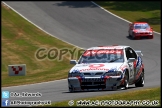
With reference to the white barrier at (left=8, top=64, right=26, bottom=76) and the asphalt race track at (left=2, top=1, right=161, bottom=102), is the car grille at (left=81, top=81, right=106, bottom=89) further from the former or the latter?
the asphalt race track at (left=2, top=1, right=161, bottom=102)

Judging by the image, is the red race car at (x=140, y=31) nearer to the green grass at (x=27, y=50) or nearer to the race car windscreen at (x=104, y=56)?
the green grass at (x=27, y=50)

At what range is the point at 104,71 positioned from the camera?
17000 mm

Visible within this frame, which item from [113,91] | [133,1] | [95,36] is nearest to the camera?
[113,91]

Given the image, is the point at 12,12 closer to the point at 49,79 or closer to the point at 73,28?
the point at 73,28

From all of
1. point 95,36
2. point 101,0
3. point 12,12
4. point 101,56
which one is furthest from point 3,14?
point 101,56

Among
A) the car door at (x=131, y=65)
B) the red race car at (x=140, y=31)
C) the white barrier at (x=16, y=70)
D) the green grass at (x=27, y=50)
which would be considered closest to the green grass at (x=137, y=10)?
the red race car at (x=140, y=31)

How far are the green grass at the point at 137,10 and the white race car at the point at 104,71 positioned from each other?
112 ft

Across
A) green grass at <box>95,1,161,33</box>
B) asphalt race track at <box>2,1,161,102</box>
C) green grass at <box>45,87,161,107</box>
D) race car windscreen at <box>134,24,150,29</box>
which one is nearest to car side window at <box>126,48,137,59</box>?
green grass at <box>45,87,161,107</box>

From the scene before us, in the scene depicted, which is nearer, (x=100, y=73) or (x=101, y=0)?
(x=100, y=73)

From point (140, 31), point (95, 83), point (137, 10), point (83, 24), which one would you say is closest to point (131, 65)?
point (95, 83)

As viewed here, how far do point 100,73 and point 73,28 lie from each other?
35555mm

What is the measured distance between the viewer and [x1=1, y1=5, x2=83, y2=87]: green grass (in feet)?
90.4

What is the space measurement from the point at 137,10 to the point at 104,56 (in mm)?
43077

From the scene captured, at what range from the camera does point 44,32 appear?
163ft
